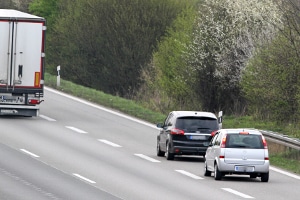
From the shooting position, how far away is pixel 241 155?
83.7ft

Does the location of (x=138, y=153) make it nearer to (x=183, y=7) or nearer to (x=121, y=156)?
(x=121, y=156)

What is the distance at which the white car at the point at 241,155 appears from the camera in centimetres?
2539

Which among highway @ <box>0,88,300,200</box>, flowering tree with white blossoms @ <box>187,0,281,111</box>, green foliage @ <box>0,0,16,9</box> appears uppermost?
green foliage @ <box>0,0,16,9</box>

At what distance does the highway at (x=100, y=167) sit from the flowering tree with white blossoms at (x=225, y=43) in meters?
6.55

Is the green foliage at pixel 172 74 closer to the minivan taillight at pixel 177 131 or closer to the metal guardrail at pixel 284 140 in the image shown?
the metal guardrail at pixel 284 140

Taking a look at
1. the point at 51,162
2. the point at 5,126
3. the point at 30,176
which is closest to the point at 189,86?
the point at 5,126

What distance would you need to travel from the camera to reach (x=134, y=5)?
6153cm

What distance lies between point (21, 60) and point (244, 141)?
1326 centimetres

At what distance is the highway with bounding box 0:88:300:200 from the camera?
22.5 metres

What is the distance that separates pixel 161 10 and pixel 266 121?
72.3 feet

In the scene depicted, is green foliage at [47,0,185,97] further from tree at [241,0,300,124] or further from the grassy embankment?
tree at [241,0,300,124]

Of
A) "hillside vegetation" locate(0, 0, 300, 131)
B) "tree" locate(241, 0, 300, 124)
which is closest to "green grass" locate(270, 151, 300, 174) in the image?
"tree" locate(241, 0, 300, 124)

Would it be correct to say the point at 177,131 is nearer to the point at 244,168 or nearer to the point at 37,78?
the point at 244,168

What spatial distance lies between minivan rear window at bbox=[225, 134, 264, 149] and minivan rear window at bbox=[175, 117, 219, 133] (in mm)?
3899
